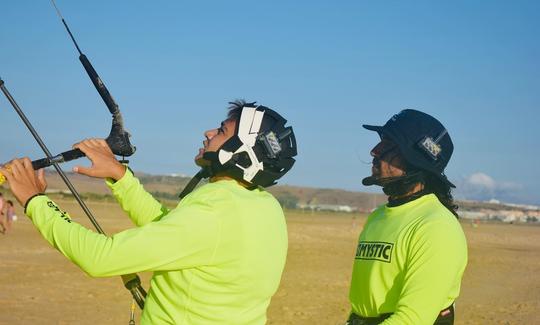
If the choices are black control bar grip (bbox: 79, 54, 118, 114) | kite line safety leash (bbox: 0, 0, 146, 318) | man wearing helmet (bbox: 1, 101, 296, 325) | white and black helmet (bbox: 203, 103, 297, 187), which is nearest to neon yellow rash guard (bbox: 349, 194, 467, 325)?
man wearing helmet (bbox: 1, 101, 296, 325)

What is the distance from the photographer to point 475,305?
17.7 m

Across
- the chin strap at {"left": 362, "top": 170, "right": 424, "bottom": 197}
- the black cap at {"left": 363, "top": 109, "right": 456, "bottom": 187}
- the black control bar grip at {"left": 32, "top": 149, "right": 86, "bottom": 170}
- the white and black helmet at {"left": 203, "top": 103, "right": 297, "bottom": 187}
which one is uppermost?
the black control bar grip at {"left": 32, "top": 149, "right": 86, "bottom": 170}

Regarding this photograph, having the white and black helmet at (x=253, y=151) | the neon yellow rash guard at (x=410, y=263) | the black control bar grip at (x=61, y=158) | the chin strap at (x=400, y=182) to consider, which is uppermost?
the black control bar grip at (x=61, y=158)

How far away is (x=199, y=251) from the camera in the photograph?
3.65 metres

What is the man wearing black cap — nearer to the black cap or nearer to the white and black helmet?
the black cap

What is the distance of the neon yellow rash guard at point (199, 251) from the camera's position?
139 inches

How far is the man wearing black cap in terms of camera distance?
4.29 metres

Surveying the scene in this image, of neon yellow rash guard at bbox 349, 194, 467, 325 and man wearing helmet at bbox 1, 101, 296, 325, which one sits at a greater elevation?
man wearing helmet at bbox 1, 101, 296, 325

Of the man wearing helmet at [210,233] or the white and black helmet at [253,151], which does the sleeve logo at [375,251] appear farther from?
the white and black helmet at [253,151]

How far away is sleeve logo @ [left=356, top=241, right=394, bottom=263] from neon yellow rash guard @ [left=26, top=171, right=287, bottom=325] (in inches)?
29.8

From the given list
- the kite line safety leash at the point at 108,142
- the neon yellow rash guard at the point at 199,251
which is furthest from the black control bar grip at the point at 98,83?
the neon yellow rash guard at the point at 199,251

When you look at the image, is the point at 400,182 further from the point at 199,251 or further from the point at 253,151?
the point at 199,251

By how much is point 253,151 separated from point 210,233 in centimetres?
58

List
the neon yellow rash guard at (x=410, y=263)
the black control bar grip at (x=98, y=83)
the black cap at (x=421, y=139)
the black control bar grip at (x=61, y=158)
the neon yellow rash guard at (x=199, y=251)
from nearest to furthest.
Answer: the neon yellow rash guard at (x=199, y=251)
the black control bar grip at (x=61, y=158)
the neon yellow rash guard at (x=410, y=263)
the black control bar grip at (x=98, y=83)
the black cap at (x=421, y=139)
